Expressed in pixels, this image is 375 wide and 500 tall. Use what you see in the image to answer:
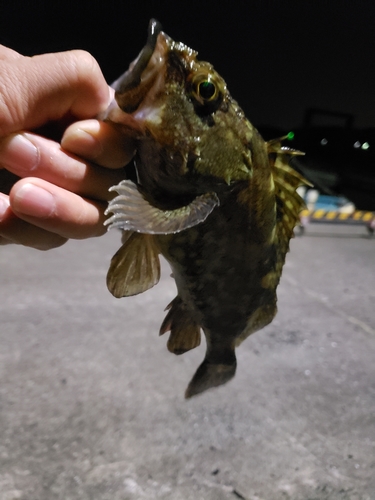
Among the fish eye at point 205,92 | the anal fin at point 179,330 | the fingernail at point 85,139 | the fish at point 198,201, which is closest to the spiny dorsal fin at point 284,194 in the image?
the fish at point 198,201

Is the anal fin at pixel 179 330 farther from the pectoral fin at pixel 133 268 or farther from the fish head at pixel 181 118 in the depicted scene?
the fish head at pixel 181 118

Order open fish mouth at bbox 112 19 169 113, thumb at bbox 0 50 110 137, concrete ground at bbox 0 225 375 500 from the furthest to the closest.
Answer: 1. concrete ground at bbox 0 225 375 500
2. thumb at bbox 0 50 110 137
3. open fish mouth at bbox 112 19 169 113

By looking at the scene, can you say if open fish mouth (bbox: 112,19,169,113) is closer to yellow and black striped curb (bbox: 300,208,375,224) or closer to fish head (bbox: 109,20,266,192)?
fish head (bbox: 109,20,266,192)

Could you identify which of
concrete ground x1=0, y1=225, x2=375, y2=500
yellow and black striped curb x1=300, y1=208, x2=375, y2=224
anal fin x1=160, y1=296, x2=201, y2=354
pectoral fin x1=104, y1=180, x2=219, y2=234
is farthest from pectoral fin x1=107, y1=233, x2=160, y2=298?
yellow and black striped curb x1=300, y1=208, x2=375, y2=224

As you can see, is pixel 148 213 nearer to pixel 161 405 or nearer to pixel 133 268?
pixel 133 268

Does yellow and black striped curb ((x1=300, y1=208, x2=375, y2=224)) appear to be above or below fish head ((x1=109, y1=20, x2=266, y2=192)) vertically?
below

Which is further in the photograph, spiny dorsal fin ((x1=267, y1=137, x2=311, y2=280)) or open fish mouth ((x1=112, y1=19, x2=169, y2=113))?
spiny dorsal fin ((x1=267, y1=137, x2=311, y2=280))
